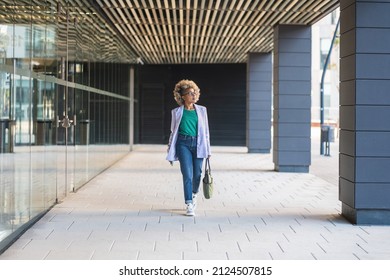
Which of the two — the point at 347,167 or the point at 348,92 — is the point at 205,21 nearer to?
the point at 348,92

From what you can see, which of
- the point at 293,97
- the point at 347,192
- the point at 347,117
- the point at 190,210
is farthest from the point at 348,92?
the point at 293,97

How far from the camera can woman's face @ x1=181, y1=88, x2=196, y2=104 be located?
27.5ft

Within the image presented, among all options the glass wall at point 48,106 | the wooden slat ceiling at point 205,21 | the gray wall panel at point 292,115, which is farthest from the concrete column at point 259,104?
the glass wall at point 48,106

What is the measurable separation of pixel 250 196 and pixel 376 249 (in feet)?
14.3

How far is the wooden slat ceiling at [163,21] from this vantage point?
10.5 metres

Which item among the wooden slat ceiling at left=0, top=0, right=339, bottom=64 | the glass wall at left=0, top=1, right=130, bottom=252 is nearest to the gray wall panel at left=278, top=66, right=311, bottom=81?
the wooden slat ceiling at left=0, top=0, right=339, bottom=64

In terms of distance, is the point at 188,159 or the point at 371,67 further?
the point at 188,159

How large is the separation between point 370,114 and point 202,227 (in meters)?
2.53

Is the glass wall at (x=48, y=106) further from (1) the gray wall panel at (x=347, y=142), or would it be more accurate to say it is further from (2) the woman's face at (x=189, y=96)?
(1) the gray wall panel at (x=347, y=142)

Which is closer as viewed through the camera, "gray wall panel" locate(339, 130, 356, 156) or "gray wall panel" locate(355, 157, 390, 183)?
"gray wall panel" locate(355, 157, 390, 183)

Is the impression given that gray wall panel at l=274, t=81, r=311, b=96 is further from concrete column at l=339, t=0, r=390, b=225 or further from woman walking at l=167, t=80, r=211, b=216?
concrete column at l=339, t=0, r=390, b=225

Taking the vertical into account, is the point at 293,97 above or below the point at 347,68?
below

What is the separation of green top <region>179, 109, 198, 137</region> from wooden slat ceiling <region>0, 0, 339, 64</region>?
232cm

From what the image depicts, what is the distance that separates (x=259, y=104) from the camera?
78.3 feet
